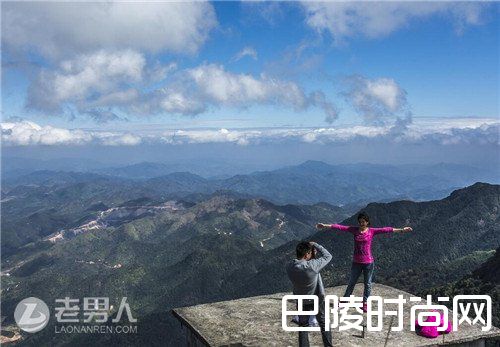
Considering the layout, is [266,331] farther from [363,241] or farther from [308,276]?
[363,241]

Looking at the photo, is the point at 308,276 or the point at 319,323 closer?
the point at 308,276

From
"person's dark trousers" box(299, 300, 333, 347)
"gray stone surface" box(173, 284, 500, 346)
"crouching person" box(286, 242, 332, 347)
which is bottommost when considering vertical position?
"gray stone surface" box(173, 284, 500, 346)

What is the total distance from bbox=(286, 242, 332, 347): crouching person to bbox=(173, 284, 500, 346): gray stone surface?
1.07 metres

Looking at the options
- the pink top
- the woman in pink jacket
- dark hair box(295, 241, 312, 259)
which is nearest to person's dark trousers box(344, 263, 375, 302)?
the woman in pink jacket

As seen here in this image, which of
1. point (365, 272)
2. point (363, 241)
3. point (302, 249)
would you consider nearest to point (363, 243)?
point (363, 241)

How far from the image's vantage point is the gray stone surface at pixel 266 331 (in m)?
16.3

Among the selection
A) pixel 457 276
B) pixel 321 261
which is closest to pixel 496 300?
pixel 457 276

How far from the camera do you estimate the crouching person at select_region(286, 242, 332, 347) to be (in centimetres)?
1504

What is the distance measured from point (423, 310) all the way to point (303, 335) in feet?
23.3

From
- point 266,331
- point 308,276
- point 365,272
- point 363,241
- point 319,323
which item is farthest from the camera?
point 365,272

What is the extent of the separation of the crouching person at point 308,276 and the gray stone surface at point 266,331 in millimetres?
1069

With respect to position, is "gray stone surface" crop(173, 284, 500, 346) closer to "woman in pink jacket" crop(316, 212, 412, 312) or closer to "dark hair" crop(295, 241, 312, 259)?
"woman in pink jacket" crop(316, 212, 412, 312)

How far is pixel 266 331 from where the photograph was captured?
1741 centimetres

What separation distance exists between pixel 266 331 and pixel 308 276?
3.88m
